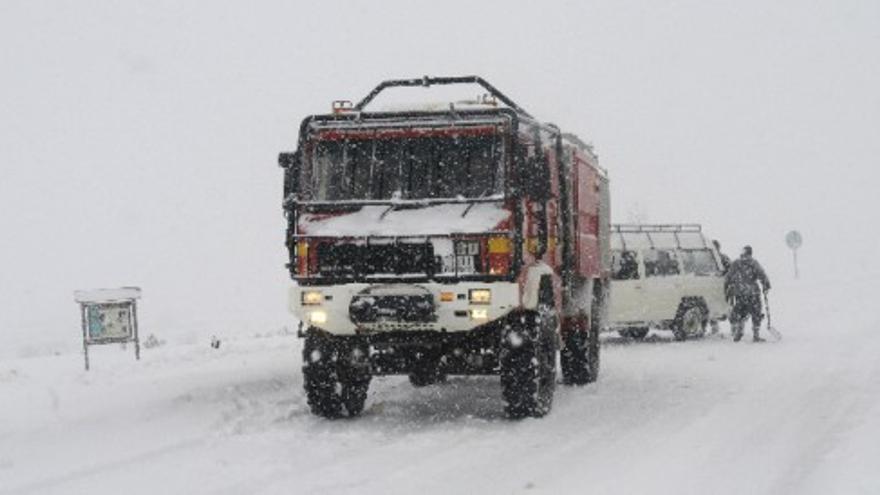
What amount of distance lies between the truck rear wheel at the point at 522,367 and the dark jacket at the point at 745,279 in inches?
460

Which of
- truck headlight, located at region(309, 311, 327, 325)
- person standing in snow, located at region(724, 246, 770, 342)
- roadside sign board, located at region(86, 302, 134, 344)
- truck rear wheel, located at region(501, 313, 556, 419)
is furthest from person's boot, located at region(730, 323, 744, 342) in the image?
truck headlight, located at region(309, 311, 327, 325)

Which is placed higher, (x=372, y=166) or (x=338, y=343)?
(x=372, y=166)

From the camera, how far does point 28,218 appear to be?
9331 cm

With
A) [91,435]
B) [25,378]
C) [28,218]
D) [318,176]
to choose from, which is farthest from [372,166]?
[28,218]

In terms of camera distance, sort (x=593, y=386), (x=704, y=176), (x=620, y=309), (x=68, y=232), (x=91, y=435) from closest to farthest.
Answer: (x=91, y=435), (x=593, y=386), (x=620, y=309), (x=68, y=232), (x=704, y=176)

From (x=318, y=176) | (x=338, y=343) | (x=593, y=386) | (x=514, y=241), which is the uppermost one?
(x=318, y=176)

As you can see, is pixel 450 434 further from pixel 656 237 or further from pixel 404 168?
pixel 656 237

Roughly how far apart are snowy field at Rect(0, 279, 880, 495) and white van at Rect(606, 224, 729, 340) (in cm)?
422

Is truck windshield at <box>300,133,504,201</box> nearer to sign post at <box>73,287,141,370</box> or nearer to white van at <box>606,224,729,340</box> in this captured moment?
sign post at <box>73,287,141,370</box>

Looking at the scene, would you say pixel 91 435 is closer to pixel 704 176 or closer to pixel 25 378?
pixel 25 378

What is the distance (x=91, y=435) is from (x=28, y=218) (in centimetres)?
8859

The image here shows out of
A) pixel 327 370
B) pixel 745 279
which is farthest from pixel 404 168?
pixel 745 279

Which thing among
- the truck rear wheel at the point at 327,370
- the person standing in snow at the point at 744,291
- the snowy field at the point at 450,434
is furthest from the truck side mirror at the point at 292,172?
the person standing in snow at the point at 744,291

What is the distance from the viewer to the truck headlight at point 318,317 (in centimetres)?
1075
